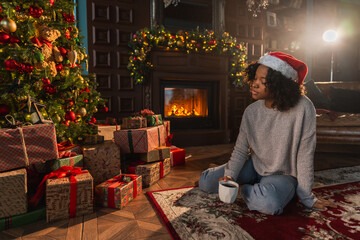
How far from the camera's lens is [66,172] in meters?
1.58

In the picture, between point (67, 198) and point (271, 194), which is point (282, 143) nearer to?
point (271, 194)

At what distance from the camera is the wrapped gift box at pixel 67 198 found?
142cm

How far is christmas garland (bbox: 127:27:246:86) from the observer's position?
348 centimetres

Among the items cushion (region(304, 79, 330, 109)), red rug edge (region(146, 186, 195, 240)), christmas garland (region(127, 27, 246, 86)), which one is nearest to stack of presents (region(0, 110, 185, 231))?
red rug edge (region(146, 186, 195, 240))

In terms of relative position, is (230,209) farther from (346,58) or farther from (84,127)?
(346,58)

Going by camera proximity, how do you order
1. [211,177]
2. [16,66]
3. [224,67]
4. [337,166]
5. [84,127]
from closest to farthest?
1. [16,66]
2. [211,177]
3. [84,127]
4. [337,166]
5. [224,67]

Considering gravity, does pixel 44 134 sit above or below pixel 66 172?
above

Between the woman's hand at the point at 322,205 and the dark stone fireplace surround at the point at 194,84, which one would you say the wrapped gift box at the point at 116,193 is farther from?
the dark stone fireplace surround at the point at 194,84

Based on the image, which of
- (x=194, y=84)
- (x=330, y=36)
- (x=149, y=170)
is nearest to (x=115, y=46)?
(x=194, y=84)

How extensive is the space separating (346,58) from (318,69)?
123cm

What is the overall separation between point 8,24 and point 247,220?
6.69ft

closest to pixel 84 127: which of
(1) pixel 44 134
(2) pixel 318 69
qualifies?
(1) pixel 44 134

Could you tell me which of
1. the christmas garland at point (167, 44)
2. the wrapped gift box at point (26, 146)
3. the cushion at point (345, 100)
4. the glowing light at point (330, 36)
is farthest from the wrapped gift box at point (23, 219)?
the glowing light at point (330, 36)

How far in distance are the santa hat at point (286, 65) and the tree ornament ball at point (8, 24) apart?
1736 millimetres
